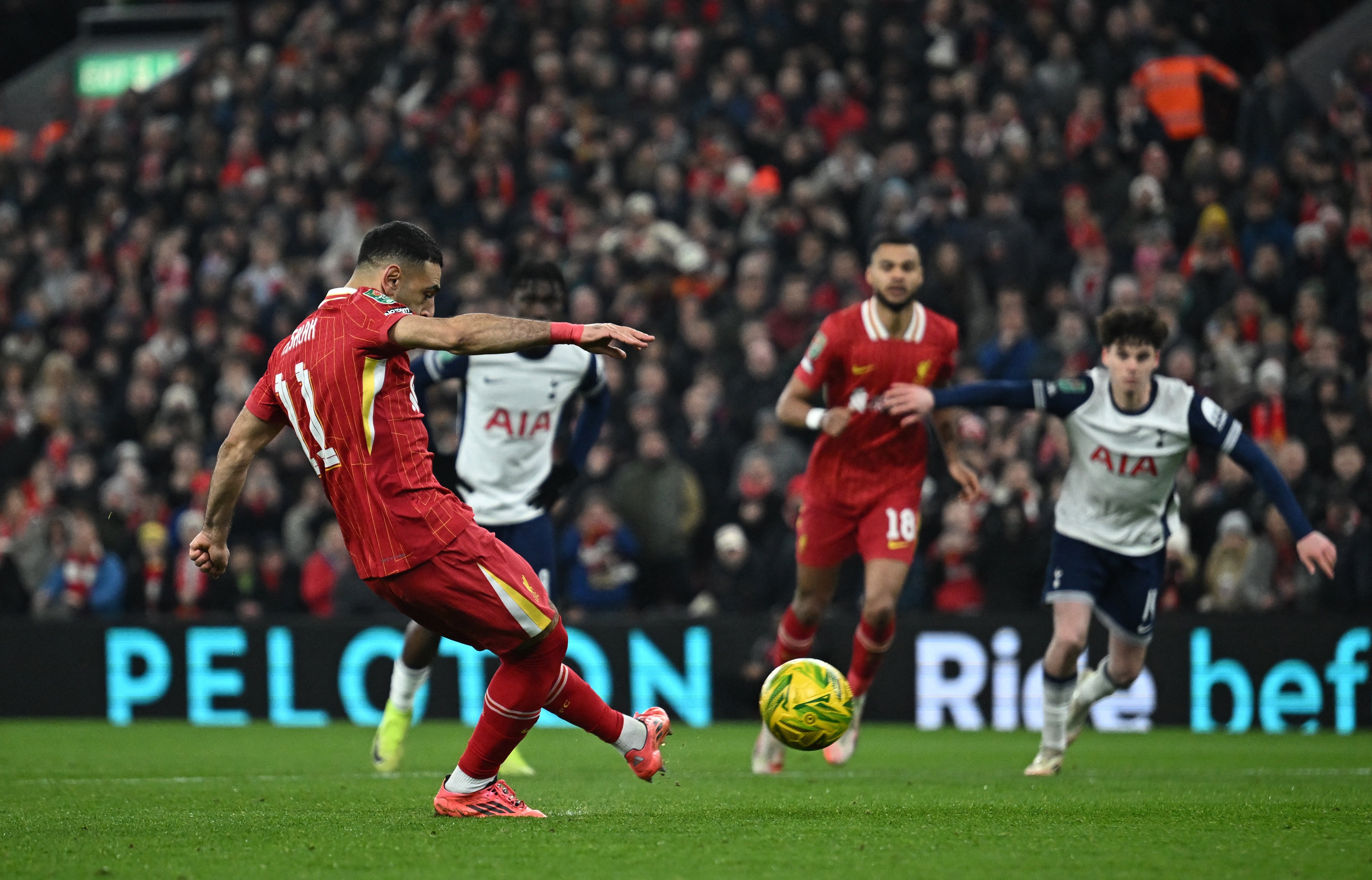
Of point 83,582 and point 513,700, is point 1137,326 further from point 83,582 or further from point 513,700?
point 83,582

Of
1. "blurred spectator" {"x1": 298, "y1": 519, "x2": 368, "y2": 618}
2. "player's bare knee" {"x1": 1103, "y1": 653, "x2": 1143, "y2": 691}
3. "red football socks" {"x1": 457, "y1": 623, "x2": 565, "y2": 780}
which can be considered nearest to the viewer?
"red football socks" {"x1": 457, "y1": 623, "x2": 565, "y2": 780}

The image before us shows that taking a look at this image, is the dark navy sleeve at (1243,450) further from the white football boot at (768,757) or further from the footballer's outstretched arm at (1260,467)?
the white football boot at (768,757)

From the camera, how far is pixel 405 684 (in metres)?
9.65

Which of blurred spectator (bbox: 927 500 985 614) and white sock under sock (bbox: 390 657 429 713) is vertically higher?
blurred spectator (bbox: 927 500 985 614)

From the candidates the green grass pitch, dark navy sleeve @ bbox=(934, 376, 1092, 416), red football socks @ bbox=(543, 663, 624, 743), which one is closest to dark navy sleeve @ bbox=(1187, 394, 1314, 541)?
dark navy sleeve @ bbox=(934, 376, 1092, 416)

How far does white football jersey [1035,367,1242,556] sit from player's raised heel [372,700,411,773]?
3.89 metres

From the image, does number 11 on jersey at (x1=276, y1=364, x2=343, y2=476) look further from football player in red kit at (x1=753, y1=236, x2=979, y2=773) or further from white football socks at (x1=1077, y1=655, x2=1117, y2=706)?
white football socks at (x1=1077, y1=655, x2=1117, y2=706)

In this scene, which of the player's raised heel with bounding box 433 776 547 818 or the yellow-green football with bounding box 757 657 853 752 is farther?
the yellow-green football with bounding box 757 657 853 752

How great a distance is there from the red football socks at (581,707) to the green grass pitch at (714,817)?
38cm

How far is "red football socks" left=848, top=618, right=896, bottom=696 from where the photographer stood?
9383 mm

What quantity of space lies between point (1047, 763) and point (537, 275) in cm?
390

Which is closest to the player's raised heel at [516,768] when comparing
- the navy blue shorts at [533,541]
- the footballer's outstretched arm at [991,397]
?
the navy blue shorts at [533,541]

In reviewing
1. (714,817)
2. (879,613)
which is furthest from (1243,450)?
(714,817)

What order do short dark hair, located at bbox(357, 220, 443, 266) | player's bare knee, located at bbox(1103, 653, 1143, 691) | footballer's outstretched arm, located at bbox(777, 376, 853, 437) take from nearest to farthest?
short dark hair, located at bbox(357, 220, 443, 266)
footballer's outstretched arm, located at bbox(777, 376, 853, 437)
player's bare knee, located at bbox(1103, 653, 1143, 691)
